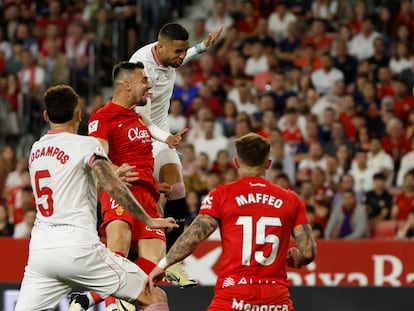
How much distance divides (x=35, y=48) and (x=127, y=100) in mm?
10432

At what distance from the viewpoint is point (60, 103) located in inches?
333

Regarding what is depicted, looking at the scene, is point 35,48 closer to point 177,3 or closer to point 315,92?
point 177,3

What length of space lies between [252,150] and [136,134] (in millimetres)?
1842

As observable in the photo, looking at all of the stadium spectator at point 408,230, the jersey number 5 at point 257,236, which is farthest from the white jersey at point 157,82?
the stadium spectator at point 408,230

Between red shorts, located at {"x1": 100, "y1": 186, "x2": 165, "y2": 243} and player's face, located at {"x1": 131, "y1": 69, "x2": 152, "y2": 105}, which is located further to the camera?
red shorts, located at {"x1": 100, "y1": 186, "x2": 165, "y2": 243}

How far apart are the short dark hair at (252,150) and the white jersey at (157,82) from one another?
6.76ft

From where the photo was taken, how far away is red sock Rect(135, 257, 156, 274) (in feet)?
31.8

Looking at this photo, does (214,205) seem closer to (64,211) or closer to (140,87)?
(64,211)

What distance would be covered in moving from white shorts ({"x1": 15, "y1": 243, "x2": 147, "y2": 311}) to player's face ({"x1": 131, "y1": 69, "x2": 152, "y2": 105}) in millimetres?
1526

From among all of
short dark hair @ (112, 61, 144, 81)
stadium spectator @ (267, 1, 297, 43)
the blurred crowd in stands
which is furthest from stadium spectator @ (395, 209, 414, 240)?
short dark hair @ (112, 61, 144, 81)

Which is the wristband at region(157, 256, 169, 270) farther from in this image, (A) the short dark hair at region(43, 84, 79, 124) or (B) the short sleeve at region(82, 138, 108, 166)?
(A) the short dark hair at region(43, 84, 79, 124)

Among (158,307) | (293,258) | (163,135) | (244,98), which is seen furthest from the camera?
(244,98)

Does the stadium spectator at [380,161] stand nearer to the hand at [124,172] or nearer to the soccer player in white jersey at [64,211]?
the hand at [124,172]

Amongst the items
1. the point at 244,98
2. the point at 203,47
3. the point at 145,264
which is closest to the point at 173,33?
the point at 203,47
